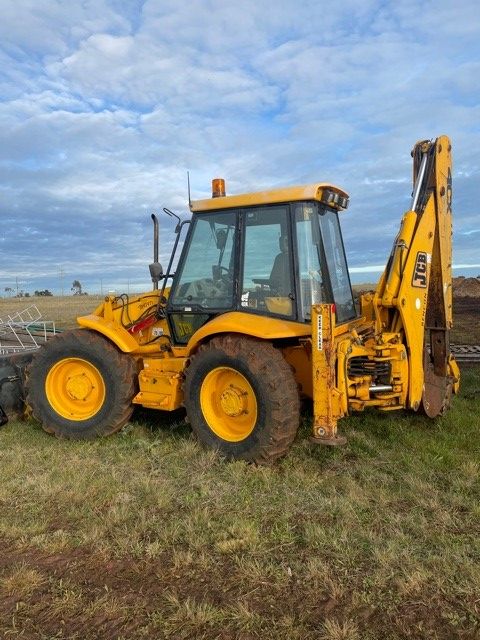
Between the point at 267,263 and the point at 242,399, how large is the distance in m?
1.35

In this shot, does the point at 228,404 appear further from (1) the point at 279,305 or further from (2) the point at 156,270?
(2) the point at 156,270

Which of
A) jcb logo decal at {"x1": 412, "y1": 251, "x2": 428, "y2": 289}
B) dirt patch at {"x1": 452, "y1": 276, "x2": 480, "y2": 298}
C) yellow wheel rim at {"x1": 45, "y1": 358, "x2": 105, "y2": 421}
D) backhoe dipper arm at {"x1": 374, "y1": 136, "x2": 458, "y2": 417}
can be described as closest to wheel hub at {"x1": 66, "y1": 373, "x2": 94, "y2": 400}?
yellow wheel rim at {"x1": 45, "y1": 358, "x2": 105, "y2": 421}

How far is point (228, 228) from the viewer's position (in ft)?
19.2

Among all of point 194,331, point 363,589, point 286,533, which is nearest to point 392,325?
point 194,331

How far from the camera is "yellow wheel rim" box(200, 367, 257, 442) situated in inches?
212

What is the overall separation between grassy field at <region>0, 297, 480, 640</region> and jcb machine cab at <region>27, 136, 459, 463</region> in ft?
1.45

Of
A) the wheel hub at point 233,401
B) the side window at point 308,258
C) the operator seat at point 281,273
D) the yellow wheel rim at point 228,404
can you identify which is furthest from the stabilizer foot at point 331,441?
the operator seat at point 281,273

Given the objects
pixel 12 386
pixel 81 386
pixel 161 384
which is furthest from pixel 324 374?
pixel 12 386

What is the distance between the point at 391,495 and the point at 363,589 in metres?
1.37

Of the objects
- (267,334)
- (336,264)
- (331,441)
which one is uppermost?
(336,264)

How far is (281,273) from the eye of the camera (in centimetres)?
555

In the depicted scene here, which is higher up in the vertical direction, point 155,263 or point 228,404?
point 155,263

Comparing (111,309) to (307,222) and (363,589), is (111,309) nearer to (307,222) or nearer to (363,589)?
(307,222)

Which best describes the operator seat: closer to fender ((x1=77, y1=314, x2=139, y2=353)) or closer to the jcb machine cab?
the jcb machine cab
